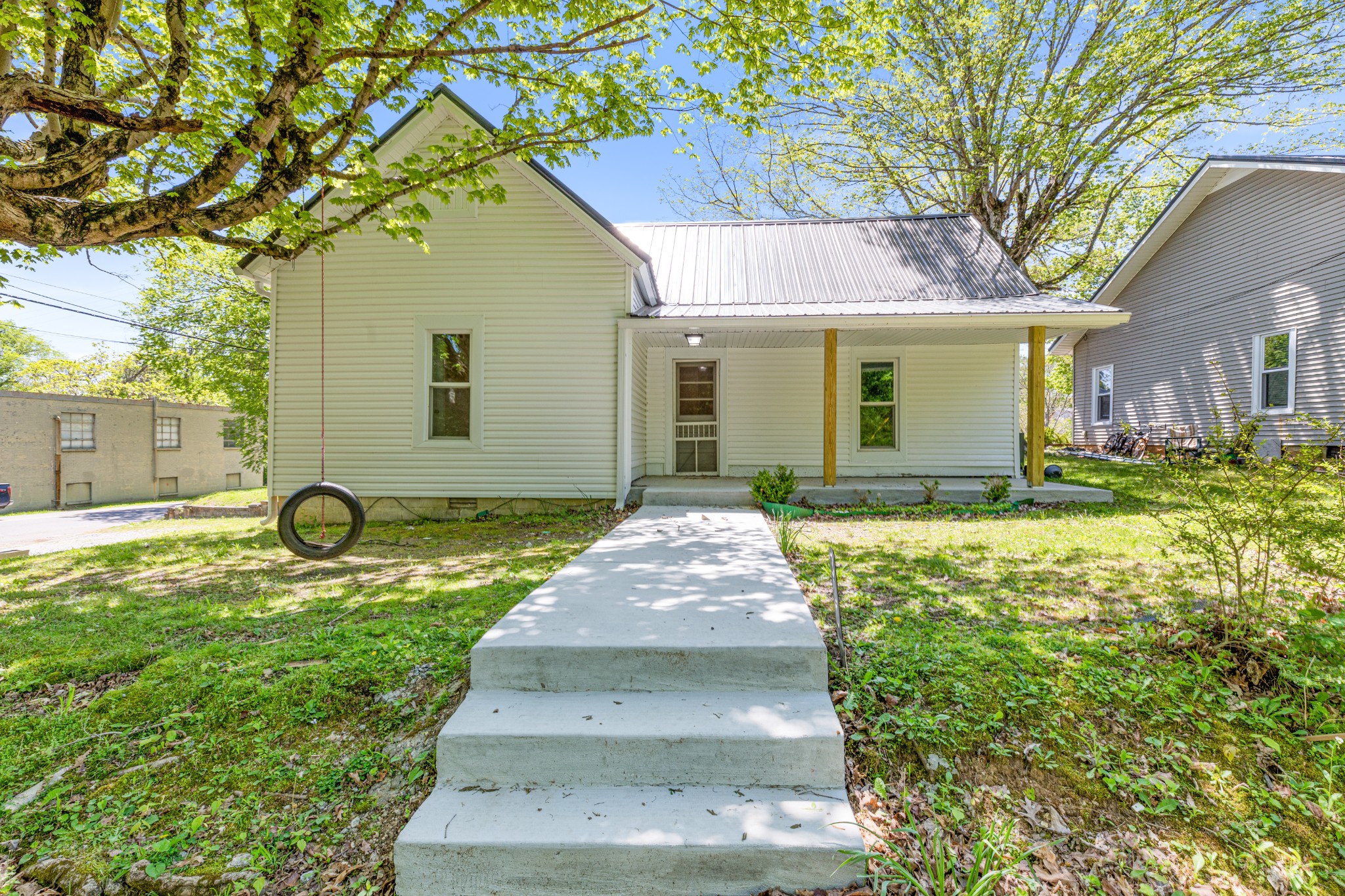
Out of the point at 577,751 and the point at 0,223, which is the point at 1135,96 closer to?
the point at 577,751

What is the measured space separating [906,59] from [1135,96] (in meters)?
5.15

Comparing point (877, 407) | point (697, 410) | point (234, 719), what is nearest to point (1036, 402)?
point (877, 407)

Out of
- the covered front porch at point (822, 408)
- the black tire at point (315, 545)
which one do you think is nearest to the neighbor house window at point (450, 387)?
the covered front porch at point (822, 408)

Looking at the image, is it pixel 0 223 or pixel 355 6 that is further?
pixel 355 6

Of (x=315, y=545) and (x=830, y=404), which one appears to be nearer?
(x=315, y=545)

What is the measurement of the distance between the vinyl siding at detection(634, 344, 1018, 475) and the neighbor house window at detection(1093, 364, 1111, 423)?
857cm

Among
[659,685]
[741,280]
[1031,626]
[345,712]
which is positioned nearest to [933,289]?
[741,280]

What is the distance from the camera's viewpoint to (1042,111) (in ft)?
43.5

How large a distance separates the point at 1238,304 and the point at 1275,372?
1.57 metres

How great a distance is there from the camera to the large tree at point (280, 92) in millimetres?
4398

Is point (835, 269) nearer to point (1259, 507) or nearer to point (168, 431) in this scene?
point (1259, 507)

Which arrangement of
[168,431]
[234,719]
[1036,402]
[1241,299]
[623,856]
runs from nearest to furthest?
[623,856] → [234,719] → [1036,402] → [1241,299] → [168,431]

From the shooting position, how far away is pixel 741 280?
9484 mm

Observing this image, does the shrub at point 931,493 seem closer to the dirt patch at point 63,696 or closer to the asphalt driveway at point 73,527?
the dirt patch at point 63,696
